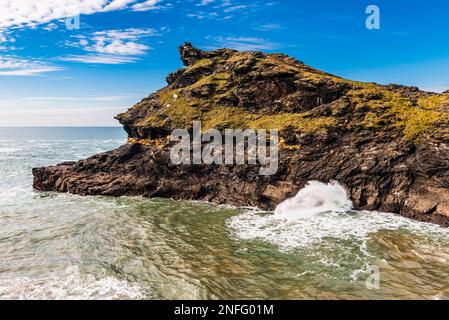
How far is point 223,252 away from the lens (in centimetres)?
2208

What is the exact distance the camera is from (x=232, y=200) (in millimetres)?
36031

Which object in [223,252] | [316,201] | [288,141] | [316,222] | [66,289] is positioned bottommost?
[66,289]

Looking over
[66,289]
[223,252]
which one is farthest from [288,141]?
[66,289]

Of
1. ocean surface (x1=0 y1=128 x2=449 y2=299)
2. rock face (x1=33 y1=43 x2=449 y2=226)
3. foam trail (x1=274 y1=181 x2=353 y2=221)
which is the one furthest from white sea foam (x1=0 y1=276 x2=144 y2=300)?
rock face (x1=33 y1=43 x2=449 y2=226)

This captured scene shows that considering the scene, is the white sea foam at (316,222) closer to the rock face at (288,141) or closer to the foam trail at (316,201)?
the foam trail at (316,201)

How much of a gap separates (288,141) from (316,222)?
12.0 metres

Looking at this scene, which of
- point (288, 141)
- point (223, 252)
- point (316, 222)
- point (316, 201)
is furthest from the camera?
point (288, 141)

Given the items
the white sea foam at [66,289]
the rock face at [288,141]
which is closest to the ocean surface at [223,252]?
the white sea foam at [66,289]

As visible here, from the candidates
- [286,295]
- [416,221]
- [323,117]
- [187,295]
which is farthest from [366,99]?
[187,295]

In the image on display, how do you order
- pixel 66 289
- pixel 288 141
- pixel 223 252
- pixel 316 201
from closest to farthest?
pixel 66 289
pixel 223 252
pixel 316 201
pixel 288 141

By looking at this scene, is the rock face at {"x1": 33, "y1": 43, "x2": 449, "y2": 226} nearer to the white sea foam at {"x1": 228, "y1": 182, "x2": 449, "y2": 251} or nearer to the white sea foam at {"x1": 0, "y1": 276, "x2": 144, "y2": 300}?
the white sea foam at {"x1": 228, "y1": 182, "x2": 449, "y2": 251}

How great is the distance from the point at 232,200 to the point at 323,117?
14802mm

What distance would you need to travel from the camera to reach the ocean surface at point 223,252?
17.1 m

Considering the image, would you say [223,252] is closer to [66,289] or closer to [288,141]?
[66,289]
